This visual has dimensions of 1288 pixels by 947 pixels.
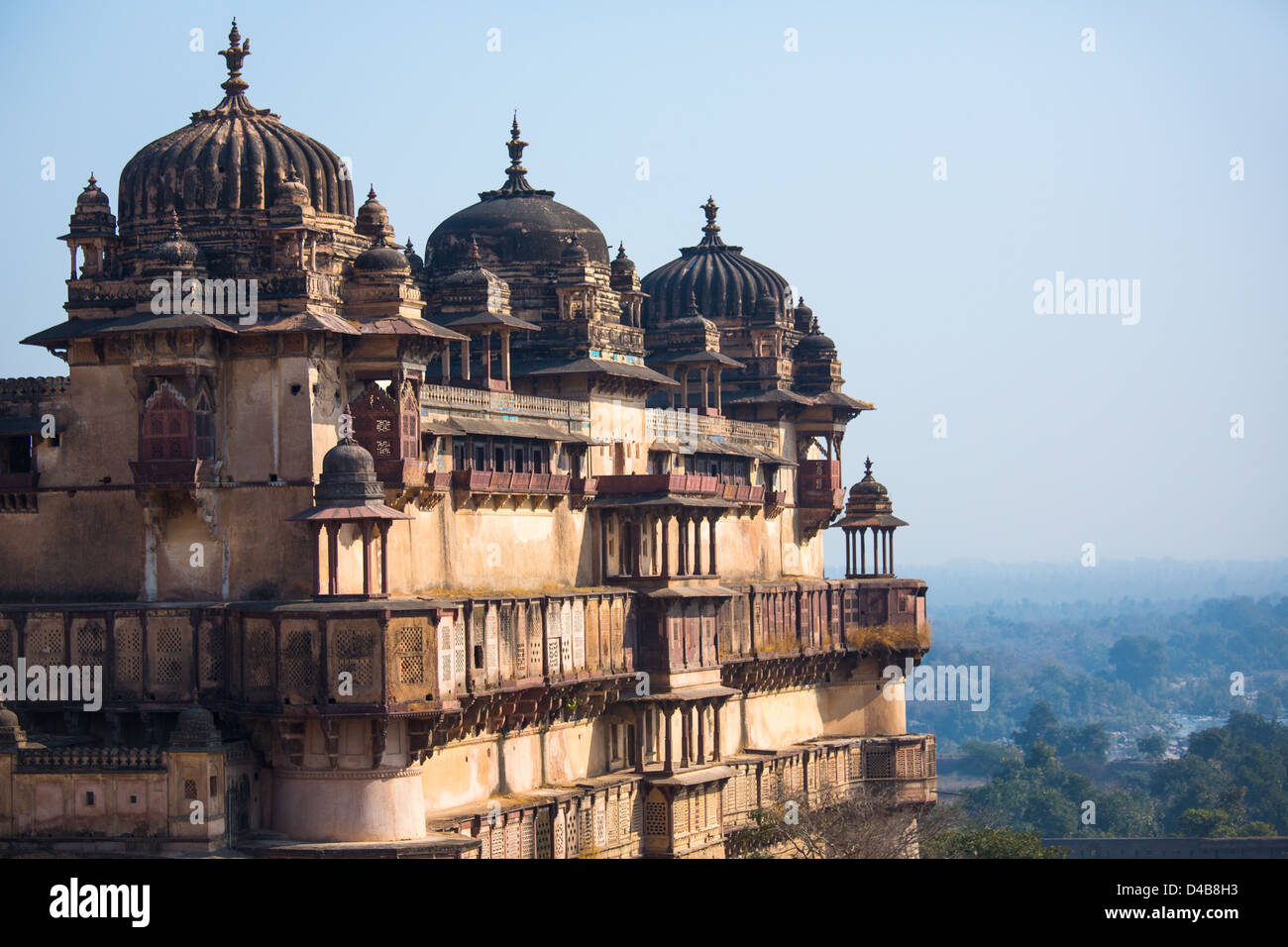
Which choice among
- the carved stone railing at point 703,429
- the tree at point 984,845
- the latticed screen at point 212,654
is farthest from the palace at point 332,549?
the tree at point 984,845

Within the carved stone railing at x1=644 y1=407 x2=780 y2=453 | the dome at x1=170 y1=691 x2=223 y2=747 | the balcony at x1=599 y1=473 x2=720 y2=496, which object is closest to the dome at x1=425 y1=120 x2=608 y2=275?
the carved stone railing at x1=644 y1=407 x2=780 y2=453

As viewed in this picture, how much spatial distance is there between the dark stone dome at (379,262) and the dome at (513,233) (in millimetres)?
11418

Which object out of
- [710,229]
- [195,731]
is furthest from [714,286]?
[195,731]

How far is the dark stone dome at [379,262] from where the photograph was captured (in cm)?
4875

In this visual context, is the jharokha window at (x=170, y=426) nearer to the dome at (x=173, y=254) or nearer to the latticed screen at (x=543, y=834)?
the dome at (x=173, y=254)

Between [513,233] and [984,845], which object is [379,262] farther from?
[984,845]

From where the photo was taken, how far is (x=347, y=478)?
44.9 metres

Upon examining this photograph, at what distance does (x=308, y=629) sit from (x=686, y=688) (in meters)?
16.5

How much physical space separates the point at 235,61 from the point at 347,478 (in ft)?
34.9

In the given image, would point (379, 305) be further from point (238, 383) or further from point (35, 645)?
point (35, 645)
